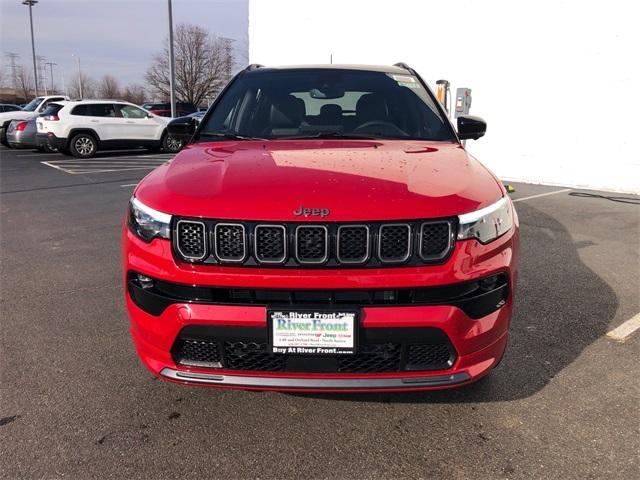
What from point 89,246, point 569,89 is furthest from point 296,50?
point 89,246

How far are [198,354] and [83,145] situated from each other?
606 inches

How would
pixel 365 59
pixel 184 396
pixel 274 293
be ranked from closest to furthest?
pixel 274 293 < pixel 184 396 < pixel 365 59

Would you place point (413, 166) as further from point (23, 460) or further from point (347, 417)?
point (23, 460)

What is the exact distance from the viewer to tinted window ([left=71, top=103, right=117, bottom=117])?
15227 millimetres

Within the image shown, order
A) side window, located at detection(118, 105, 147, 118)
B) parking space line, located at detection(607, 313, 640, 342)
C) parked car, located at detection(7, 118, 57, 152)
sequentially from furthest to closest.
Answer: parked car, located at detection(7, 118, 57, 152)
side window, located at detection(118, 105, 147, 118)
parking space line, located at detection(607, 313, 640, 342)

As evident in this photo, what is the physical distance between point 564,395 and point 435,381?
1.00m

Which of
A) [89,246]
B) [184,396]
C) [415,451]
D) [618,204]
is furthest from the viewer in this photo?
[618,204]

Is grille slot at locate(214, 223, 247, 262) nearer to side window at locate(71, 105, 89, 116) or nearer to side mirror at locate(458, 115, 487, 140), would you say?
side mirror at locate(458, 115, 487, 140)

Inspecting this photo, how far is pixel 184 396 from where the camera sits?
2664mm

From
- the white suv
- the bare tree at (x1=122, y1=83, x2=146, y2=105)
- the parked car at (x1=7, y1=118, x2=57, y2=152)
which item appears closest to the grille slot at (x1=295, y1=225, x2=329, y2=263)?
the white suv

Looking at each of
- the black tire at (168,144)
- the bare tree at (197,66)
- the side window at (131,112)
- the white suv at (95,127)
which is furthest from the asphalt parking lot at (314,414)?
the bare tree at (197,66)

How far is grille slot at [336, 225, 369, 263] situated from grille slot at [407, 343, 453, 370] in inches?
17.2

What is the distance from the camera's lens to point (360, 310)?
202 centimetres

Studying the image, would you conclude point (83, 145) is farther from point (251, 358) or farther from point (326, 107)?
point (251, 358)
